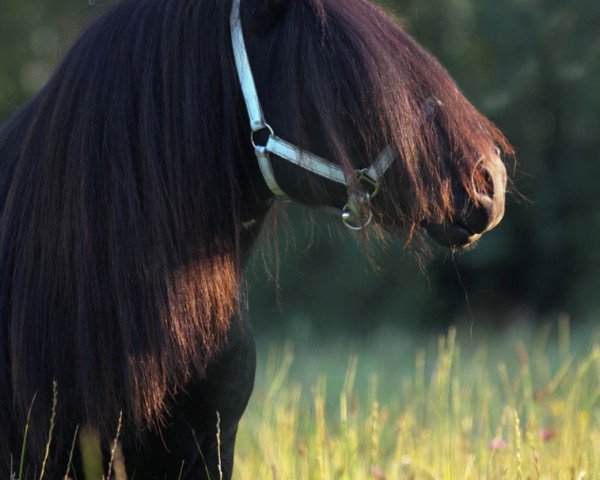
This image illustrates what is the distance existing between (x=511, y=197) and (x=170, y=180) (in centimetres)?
729

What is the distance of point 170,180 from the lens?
6.64ft

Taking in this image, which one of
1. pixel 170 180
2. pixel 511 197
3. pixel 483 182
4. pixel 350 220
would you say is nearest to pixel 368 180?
pixel 350 220

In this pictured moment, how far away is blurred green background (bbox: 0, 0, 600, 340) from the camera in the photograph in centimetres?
946

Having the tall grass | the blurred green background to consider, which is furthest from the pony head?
the blurred green background

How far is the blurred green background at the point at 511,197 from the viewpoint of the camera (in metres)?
9.46

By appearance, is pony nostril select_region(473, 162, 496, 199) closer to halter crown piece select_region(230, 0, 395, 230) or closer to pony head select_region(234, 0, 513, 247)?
pony head select_region(234, 0, 513, 247)

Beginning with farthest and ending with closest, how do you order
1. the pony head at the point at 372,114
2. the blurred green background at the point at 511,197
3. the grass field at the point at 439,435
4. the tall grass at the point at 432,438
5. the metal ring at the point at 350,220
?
1. the blurred green background at the point at 511,197
2. the grass field at the point at 439,435
3. the tall grass at the point at 432,438
4. the metal ring at the point at 350,220
5. the pony head at the point at 372,114

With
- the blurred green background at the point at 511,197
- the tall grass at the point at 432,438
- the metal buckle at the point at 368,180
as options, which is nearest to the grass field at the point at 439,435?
the tall grass at the point at 432,438

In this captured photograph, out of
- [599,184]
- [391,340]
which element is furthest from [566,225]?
[391,340]

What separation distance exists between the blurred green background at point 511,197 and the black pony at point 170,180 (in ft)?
20.7

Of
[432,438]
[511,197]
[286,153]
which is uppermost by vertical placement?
[511,197]

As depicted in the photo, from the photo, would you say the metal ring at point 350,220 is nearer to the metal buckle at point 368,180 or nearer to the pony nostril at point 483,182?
the metal buckle at point 368,180

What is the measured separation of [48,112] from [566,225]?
887cm

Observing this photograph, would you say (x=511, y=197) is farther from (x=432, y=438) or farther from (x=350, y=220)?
(x=350, y=220)
